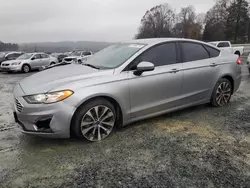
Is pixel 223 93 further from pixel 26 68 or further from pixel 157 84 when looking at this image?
pixel 26 68

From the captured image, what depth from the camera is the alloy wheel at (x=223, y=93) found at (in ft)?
16.2

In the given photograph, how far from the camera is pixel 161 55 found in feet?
13.5

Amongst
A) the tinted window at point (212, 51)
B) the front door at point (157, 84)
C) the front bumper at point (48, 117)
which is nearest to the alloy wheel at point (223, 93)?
the tinted window at point (212, 51)

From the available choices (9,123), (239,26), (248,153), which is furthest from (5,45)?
(239,26)

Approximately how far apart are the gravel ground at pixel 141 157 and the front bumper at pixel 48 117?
290 mm

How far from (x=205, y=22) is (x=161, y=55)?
64373 mm

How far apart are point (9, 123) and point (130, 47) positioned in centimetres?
270

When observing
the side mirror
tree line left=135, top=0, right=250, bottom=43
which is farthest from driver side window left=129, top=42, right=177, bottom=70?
tree line left=135, top=0, right=250, bottom=43

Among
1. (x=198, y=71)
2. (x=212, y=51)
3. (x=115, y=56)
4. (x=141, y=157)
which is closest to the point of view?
(x=141, y=157)

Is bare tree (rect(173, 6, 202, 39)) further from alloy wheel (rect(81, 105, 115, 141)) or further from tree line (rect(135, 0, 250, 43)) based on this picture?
alloy wheel (rect(81, 105, 115, 141))

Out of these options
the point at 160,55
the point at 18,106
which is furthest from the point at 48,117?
the point at 160,55

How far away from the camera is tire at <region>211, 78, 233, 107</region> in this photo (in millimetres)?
4867

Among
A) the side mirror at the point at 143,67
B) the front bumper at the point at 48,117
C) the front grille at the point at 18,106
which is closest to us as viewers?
the front bumper at the point at 48,117

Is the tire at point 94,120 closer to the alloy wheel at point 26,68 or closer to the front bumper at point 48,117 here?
the front bumper at point 48,117
